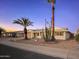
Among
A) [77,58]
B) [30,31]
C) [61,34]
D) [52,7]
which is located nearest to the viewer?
[77,58]

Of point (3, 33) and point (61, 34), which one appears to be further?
point (3, 33)

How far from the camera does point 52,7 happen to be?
51.5 m

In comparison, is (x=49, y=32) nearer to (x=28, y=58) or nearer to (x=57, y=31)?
(x=57, y=31)

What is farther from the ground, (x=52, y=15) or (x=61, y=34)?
(x=52, y=15)

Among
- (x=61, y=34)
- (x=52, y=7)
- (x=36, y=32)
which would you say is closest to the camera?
(x=52, y=7)

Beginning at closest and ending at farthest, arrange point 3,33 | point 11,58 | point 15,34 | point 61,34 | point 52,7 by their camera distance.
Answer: point 11,58 → point 52,7 → point 61,34 → point 15,34 → point 3,33

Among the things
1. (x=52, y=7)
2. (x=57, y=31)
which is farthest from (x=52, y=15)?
(x=57, y=31)

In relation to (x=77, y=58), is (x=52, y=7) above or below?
above

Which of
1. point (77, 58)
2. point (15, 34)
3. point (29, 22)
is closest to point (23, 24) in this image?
point (29, 22)

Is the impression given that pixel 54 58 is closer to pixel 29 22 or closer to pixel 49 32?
pixel 49 32

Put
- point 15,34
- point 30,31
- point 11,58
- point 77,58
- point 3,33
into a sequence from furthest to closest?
point 3,33 < point 15,34 < point 30,31 < point 77,58 < point 11,58

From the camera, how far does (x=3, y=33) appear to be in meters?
127

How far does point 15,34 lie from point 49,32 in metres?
60.0

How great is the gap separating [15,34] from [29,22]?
136 ft
